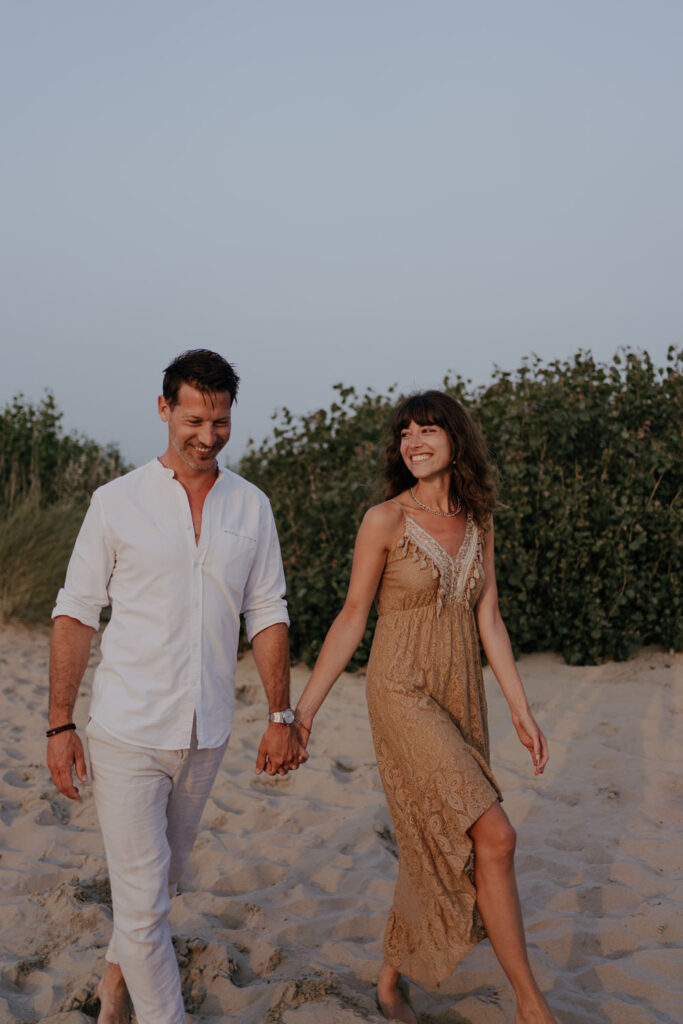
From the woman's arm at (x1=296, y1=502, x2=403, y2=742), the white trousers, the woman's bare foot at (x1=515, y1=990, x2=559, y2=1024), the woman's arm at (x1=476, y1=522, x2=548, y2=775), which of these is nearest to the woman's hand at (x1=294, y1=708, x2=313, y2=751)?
the woman's arm at (x1=296, y1=502, x2=403, y2=742)

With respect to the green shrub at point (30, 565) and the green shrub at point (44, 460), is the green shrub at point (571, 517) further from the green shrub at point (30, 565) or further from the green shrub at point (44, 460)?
the green shrub at point (44, 460)

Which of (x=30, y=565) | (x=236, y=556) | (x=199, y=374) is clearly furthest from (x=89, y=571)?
(x=30, y=565)

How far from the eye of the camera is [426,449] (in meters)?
3.49

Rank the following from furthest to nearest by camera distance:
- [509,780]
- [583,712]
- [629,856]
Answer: [583,712], [509,780], [629,856]

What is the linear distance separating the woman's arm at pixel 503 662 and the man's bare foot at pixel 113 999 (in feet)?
5.32

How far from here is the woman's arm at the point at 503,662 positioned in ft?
11.2

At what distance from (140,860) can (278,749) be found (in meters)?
0.63

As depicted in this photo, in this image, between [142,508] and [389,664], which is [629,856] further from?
[142,508]

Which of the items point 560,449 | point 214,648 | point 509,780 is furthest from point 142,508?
point 560,449

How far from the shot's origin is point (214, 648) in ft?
9.95

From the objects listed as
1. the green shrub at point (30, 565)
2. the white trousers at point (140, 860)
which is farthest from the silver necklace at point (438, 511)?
the green shrub at point (30, 565)

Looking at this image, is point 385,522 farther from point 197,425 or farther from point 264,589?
point 197,425

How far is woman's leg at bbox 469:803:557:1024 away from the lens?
289cm

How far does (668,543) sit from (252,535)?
4.92 m
